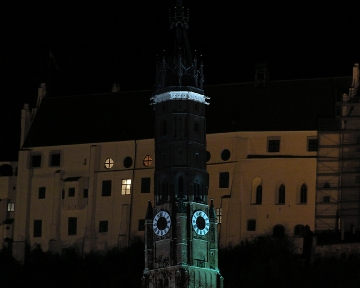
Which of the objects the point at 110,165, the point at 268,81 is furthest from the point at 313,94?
the point at 110,165

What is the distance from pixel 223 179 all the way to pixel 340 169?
756cm

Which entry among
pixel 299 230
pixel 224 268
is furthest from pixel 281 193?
pixel 224 268

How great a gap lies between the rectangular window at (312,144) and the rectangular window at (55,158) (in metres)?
17.9

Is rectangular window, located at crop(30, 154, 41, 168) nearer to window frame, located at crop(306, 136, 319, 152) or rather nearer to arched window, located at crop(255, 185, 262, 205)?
arched window, located at crop(255, 185, 262, 205)

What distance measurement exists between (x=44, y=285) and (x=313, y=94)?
22.7 meters

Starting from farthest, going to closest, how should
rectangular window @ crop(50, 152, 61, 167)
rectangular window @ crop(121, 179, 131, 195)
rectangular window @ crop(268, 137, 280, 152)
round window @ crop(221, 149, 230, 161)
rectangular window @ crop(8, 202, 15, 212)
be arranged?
rectangular window @ crop(8, 202, 15, 212) → rectangular window @ crop(50, 152, 61, 167) → rectangular window @ crop(121, 179, 131, 195) → round window @ crop(221, 149, 230, 161) → rectangular window @ crop(268, 137, 280, 152)

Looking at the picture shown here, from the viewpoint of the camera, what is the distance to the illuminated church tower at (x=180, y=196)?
12200 cm

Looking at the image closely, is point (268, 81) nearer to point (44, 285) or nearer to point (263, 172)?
point (263, 172)

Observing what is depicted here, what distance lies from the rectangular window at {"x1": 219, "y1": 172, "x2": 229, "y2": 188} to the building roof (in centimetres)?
285

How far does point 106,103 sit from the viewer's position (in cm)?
15138

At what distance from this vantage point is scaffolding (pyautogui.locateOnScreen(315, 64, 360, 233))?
453ft

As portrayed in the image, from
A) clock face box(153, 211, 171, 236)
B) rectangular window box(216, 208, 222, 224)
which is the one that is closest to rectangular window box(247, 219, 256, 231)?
rectangular window box(216, 208, 222, 224)

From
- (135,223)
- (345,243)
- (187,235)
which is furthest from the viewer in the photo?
(135,223)

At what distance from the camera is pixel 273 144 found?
140625mm
